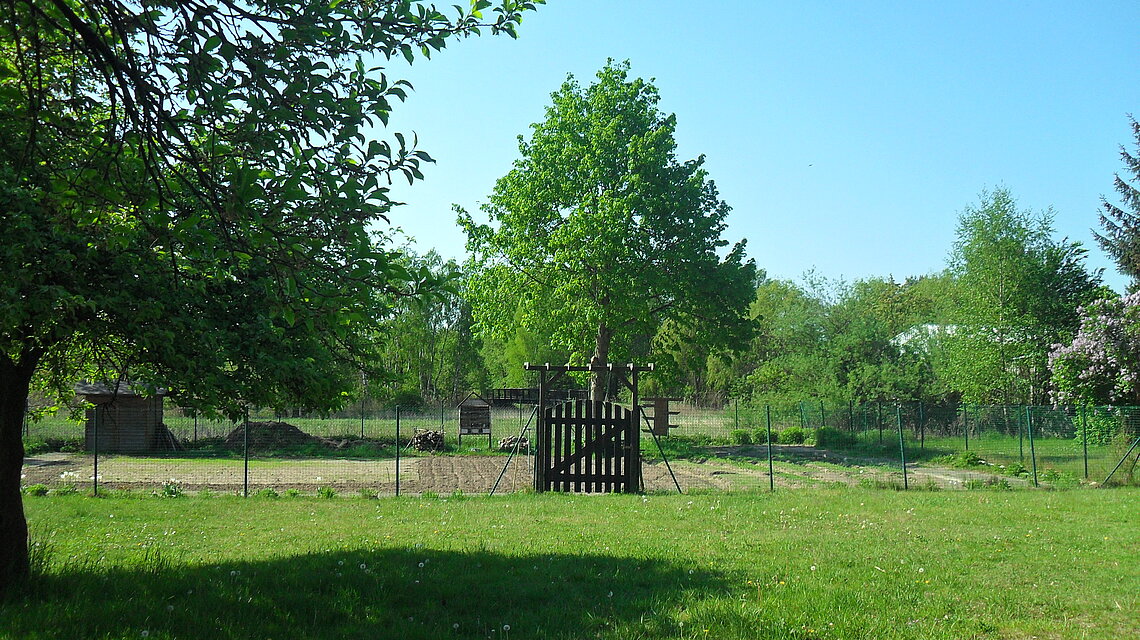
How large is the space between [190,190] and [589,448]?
1293 centimetres

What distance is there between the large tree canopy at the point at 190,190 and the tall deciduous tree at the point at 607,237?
74.8 feet

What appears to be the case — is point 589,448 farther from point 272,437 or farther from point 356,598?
point 272,437

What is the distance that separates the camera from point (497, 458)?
1089 inches

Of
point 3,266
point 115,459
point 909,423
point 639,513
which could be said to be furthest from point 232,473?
point 909,423

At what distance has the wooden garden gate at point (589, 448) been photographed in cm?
1780

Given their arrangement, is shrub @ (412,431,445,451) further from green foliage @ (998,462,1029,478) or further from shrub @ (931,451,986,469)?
green foliage @ (998,462,1029,478)

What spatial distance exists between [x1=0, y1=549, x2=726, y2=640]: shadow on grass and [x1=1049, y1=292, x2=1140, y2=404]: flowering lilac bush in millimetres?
22526

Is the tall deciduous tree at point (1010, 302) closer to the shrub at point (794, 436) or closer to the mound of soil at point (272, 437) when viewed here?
the shrub at point (794, 436)

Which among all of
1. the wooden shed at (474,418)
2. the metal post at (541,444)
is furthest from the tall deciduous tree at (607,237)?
the metal post at (541,444)

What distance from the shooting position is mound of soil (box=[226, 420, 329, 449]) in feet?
105

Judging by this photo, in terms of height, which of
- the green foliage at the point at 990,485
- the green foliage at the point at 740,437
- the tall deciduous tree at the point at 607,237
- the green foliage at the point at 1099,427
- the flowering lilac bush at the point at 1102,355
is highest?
the tall deciduous tree at the point at 607,237

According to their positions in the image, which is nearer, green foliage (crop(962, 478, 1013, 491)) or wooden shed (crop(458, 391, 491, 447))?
green foliage (crop(962, 478, 1013, 491))

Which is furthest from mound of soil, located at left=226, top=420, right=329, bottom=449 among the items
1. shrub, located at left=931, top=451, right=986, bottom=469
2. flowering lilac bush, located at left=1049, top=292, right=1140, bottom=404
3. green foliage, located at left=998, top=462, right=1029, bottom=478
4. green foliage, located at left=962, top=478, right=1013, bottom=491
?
flowering lilac bush, located at left=1049, top=292, right=1140, bottom=404

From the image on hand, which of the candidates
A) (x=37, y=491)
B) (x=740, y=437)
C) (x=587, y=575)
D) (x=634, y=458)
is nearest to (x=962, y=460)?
(x=740, y=437)
